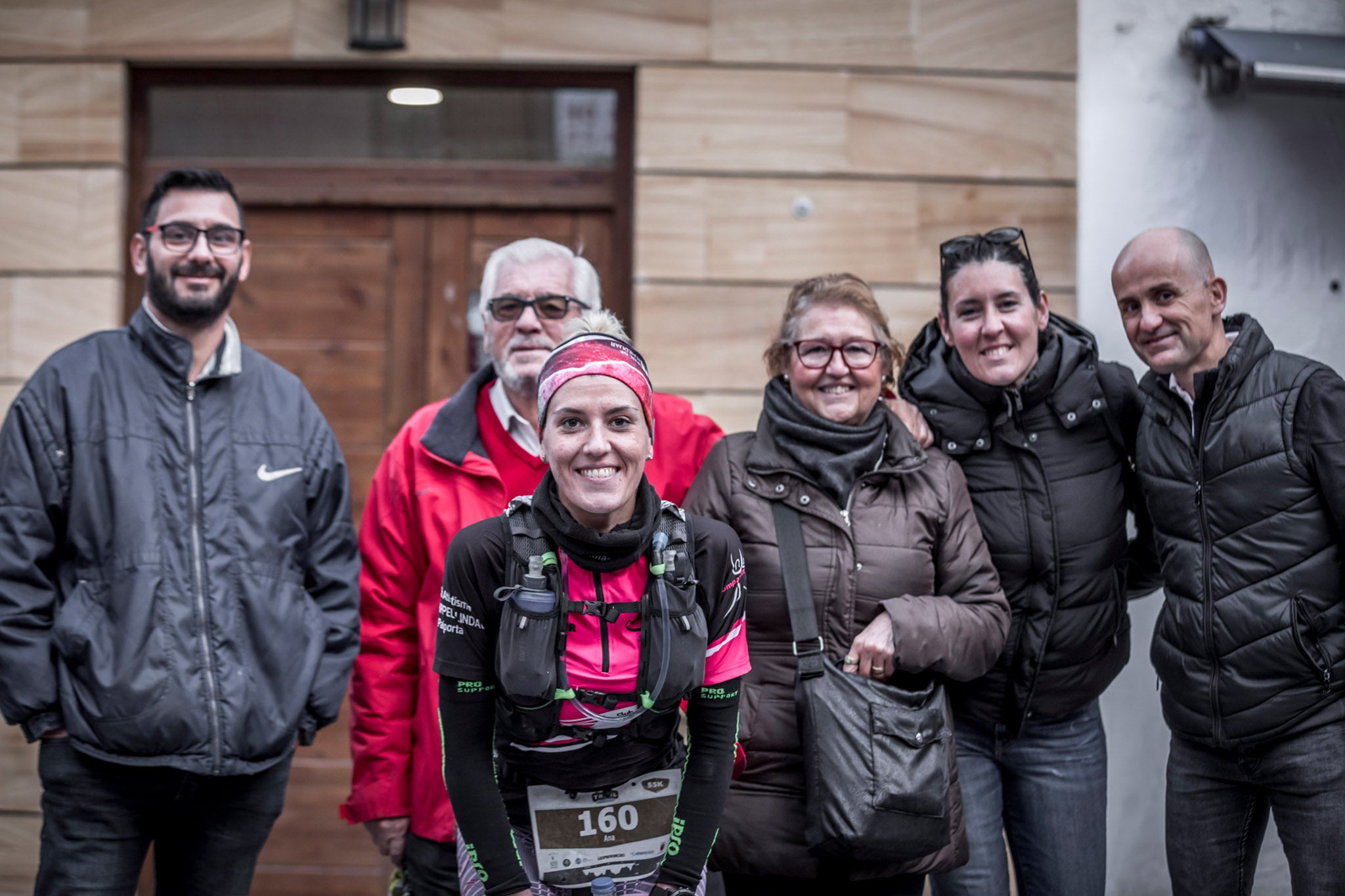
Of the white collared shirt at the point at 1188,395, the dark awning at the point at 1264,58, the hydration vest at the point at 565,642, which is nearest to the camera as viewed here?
the hydration vest at the point at 565,642

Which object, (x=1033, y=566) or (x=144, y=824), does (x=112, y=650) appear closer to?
(x=144, y=824)

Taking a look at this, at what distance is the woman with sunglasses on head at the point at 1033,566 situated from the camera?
2916mm

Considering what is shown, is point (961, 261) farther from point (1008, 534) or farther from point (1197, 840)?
point (1197, 840)

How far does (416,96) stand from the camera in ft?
15.2

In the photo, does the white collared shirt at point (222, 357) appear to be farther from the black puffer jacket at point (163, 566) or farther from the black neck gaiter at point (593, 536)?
the black neck gaiter at point (593, 536)

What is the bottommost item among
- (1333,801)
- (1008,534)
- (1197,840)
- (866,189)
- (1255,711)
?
(1197,840)

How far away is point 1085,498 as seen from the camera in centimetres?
296

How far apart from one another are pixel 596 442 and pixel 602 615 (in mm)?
339

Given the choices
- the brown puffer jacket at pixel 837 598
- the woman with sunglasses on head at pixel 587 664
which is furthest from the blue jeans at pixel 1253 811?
the woman with sunglasses on head at pixel 587 664

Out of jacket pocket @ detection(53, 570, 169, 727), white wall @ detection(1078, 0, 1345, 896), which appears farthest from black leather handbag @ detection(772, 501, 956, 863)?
white wall @ detection(1078, 0, 1345, 896)

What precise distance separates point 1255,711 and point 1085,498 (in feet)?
2.12

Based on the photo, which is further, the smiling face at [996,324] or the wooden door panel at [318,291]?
the wooden door panel at [318,291]

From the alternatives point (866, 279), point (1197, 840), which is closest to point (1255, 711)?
point (1197, 840)

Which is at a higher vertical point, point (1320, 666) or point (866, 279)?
point (866, 279)
